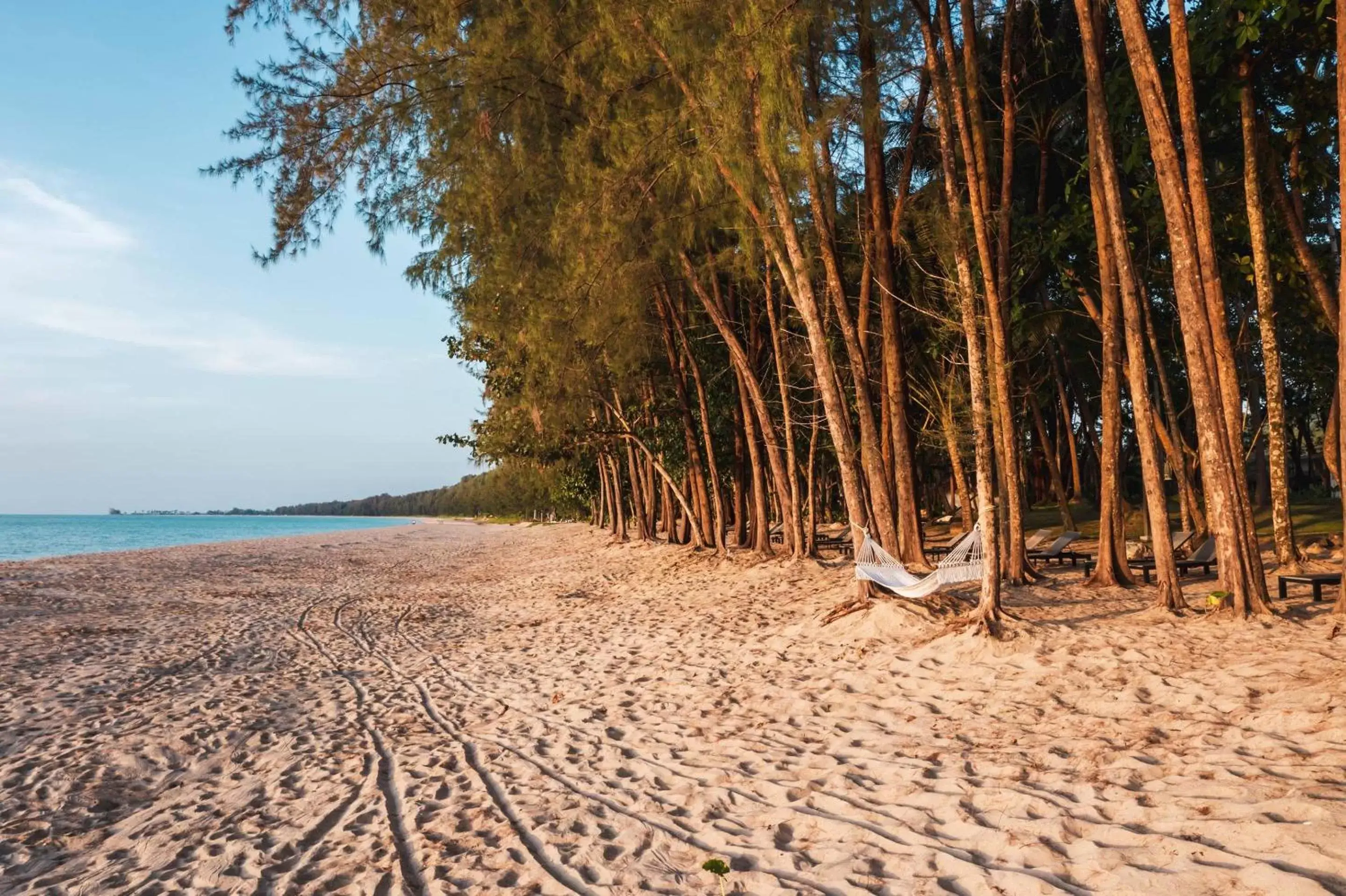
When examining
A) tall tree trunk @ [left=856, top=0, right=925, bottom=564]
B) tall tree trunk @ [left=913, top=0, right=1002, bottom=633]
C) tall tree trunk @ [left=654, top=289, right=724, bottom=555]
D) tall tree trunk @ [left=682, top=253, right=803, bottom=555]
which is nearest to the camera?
tall tree trunk @ [left=913, top=0, right=1002, bottom=633]

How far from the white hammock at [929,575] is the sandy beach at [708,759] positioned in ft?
1.37

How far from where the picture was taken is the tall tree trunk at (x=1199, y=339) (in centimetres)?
739

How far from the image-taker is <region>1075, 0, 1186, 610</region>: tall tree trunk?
7941mm

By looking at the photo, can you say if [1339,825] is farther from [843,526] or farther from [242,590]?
[843,526]

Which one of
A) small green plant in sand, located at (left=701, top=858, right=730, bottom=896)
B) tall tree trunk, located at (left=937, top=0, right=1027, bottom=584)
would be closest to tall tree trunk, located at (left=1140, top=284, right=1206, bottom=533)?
tall tree trunk, located at (left=937, top=0, right=1027, bottom=584)

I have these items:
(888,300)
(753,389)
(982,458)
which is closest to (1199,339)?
(982,458)

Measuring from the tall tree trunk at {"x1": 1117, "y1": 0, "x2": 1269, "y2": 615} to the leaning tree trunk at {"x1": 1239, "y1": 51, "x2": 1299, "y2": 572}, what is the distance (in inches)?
101

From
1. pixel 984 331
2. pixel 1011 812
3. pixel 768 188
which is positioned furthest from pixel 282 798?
pixel 984 331

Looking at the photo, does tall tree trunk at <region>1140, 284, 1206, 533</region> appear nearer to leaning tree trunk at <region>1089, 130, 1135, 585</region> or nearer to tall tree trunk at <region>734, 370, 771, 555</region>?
leaning tree trunk at <region>1089, 130, 1135, 585</region>

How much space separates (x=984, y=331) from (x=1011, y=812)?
23.0ft

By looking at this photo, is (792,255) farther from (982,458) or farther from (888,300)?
(982,458)

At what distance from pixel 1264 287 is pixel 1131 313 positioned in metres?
2.88

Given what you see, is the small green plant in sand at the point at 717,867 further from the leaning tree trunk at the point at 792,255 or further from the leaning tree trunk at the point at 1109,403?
the leaning tree trunk at the point at 1109,403

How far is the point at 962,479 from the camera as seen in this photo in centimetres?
1324
